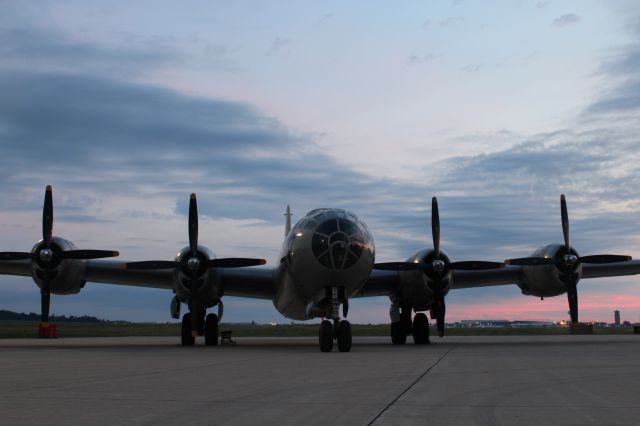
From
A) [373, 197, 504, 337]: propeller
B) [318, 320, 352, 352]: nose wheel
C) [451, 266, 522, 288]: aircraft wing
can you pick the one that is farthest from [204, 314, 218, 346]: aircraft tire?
[451, 266, 522, 288]: aircraft wing

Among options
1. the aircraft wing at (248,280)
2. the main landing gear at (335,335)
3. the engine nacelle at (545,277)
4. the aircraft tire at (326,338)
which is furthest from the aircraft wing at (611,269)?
the aircraft tire at (326,338)

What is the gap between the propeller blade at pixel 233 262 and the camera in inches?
993

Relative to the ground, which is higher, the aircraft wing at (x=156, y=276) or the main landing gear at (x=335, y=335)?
the aircraft wing at (x=156, y=276)

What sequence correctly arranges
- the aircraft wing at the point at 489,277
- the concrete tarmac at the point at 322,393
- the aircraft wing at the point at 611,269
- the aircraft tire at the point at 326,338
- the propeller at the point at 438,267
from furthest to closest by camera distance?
the aircraft wing at the point at 611,269 < the aircraft wing at the point at 489,277 < the propeller at the point at 438,267 < the aircraft tire at the point at 326,338 < the concrete tarmac at the point at 322,393

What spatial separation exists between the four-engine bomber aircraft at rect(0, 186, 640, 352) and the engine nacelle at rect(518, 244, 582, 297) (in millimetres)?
45

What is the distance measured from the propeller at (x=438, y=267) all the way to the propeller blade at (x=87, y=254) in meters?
10.4

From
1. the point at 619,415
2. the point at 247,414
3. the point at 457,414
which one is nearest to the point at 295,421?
the point at 247,414

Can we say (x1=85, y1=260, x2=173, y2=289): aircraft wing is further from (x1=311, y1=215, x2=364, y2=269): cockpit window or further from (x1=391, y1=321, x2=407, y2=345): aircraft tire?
(x1=311, y1=215, x2=364, y2=269): cockpit window

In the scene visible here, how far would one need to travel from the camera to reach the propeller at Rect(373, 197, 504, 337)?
27.5m

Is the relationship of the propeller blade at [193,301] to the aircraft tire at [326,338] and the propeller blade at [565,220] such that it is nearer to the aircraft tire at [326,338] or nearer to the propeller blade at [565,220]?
the aircraft tire at [326,338]

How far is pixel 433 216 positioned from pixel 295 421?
22060 mm

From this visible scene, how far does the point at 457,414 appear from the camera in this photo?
7742 millimetres

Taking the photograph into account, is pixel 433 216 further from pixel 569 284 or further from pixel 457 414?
pixel 457 414

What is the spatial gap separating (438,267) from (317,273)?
22.2 ft
